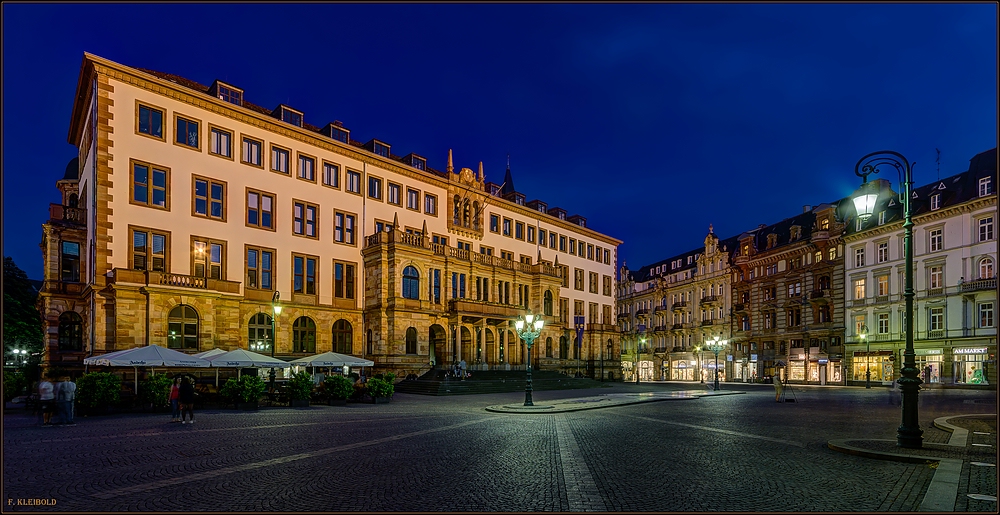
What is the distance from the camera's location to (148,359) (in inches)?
1024

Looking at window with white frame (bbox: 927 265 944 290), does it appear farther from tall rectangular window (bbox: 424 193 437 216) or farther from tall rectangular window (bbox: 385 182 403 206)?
tall rectangular window (bbox: 385 182 403 206)

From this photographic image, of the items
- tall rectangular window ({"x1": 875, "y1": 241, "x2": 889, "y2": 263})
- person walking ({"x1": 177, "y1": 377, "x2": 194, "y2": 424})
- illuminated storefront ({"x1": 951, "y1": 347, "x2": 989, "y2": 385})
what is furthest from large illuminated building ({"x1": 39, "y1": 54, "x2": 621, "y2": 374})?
illuminated storefront ({"x1": 951, "y1": 347, "x2": 989, "y2": 385})

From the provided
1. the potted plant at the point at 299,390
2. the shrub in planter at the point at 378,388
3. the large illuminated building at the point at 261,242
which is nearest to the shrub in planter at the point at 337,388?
the shrub in planter at the point at 378,388

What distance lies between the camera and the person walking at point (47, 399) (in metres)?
21.0

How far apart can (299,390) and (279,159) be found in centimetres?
1947

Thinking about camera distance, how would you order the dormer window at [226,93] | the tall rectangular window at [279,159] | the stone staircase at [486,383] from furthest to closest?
1. the tall rectangular window at [279,159]
2. the stone staircase at [486,383]
3. the dormer window at [226,93]

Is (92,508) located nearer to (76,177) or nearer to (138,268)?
(138,268)

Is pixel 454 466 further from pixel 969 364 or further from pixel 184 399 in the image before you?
pixel 969 364

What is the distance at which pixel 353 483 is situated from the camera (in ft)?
37.6

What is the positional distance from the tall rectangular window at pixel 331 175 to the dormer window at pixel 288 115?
354 centimetres

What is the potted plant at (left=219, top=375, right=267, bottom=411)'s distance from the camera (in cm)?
2735

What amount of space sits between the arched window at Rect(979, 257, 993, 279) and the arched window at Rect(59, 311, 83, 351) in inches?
2483

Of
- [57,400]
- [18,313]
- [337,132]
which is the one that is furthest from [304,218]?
[18,313]

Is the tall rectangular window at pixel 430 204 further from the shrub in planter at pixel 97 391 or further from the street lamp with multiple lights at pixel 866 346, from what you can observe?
the street lamp with multiple lights at pixel 866 346
